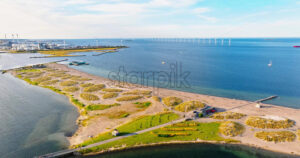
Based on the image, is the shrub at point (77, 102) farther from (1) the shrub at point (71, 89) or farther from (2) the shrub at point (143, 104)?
(2) the shrub at point (143, 104)

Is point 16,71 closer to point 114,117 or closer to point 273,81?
point 114,117

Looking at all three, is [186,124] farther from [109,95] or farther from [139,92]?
[109,95]

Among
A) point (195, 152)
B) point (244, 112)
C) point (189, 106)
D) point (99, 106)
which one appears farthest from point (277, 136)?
point (99, 106)

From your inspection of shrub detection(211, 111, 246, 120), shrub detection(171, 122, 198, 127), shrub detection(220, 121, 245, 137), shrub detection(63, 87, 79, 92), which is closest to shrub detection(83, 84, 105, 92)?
shrub detection(63, 87, 79, 92)

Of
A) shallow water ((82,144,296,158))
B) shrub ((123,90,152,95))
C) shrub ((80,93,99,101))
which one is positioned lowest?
shallow water ((82,144,296,158))

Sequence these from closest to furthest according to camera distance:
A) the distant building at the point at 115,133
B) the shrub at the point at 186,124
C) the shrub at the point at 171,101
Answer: the distant building at the point at 115,133, the shrub at the point at 186,124, the shrub at the point at 171,101

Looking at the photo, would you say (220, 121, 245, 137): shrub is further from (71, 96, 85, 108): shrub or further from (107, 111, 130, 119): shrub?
(71, 96, 85, 108): shrub

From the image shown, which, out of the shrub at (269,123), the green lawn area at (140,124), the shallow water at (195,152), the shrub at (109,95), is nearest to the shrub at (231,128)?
the shrub at (269,123)
